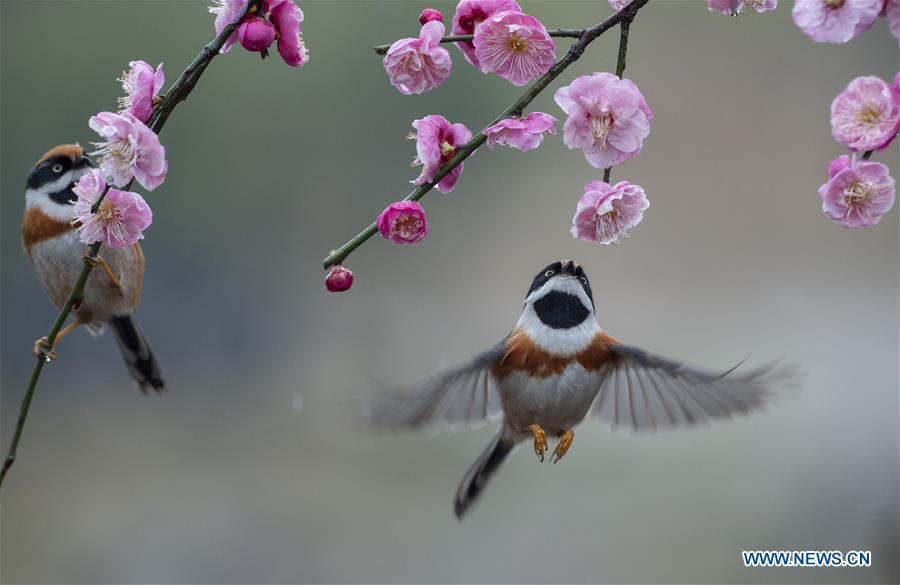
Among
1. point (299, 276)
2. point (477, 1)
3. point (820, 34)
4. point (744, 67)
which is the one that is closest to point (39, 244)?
point (477, 1)

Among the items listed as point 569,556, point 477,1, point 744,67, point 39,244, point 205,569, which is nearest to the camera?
point 477,1

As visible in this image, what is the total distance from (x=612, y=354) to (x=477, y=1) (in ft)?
2.09

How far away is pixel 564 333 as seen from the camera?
51.6 inches

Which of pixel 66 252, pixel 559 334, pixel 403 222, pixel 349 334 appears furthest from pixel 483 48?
pixel 349 334

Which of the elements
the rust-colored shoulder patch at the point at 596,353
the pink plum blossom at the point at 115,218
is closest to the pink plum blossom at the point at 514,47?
the pink plum blossom at the point at 115,218

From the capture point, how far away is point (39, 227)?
180 centimetres

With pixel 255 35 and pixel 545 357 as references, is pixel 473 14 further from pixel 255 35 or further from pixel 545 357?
pixel 545 357

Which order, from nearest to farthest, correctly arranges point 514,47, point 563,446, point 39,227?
point 514,47 < point 563,446 < point 39,227

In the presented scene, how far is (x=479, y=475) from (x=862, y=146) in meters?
1.05

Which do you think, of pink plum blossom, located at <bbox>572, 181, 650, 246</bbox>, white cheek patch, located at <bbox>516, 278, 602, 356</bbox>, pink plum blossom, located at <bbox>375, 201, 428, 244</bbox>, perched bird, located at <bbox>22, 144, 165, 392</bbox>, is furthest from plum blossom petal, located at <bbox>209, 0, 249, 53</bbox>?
perched bird, located at <bbox>22, 144, 165, 392</bbox>

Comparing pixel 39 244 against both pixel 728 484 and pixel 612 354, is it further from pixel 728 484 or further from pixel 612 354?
pixel 728 484

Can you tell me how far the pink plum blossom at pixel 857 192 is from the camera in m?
0.80

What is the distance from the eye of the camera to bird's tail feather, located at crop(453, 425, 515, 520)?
164 centimetres

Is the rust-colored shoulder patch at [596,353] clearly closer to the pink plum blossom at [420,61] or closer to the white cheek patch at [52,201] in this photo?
the pink plum blossom at [420,61]
